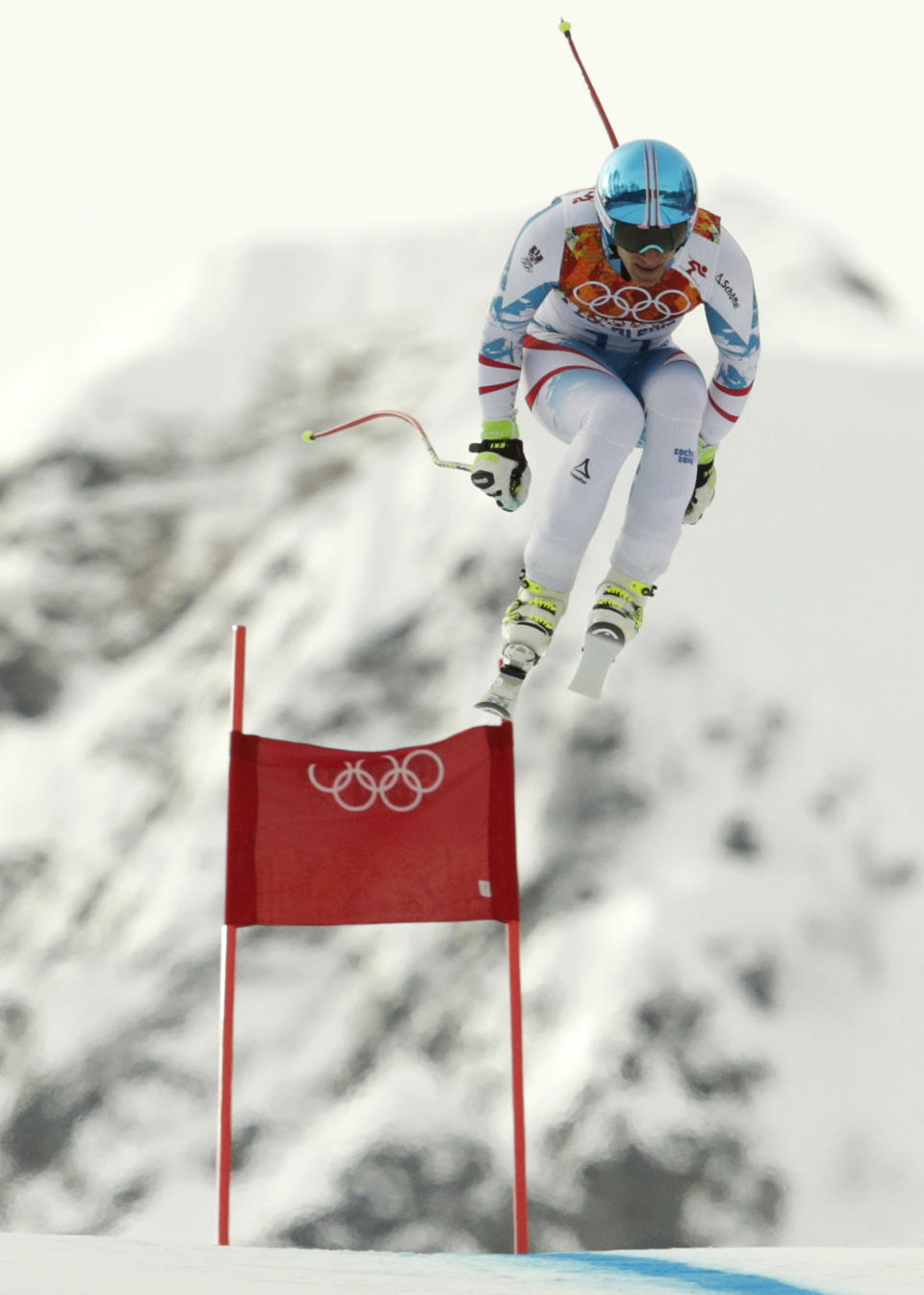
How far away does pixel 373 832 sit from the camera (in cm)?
671

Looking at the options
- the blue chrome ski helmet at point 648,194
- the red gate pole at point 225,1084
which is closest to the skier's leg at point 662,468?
the blue chrome ski helmet at point 648,194

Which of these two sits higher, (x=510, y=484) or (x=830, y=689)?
(x=830, y=689)

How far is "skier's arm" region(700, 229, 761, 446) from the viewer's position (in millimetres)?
5223

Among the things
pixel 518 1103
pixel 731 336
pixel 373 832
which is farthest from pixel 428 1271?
pixel 731 336

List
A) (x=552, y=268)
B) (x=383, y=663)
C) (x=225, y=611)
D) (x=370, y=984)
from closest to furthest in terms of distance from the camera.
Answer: (x=552, y=268) < (x=370, y=984) < (x=383, y=663) < (x=225, y=611)

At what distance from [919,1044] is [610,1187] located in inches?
130

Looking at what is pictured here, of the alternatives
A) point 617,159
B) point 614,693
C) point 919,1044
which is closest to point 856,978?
point 919,1044

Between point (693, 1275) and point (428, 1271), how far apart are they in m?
0.91

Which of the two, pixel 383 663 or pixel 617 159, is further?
pixel 383 663

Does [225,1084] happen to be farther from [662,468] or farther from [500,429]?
[662,468]

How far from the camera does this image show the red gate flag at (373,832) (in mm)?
6590

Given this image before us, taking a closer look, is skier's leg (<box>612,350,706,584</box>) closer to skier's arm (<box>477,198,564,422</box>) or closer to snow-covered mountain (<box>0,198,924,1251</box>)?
skier's arm (<box>477,198,564,422</box>)

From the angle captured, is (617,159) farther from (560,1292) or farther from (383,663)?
(383,663)

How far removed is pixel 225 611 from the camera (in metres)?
19.4
